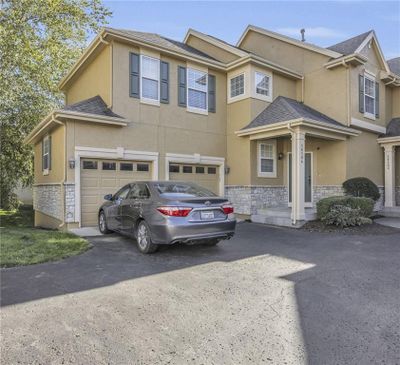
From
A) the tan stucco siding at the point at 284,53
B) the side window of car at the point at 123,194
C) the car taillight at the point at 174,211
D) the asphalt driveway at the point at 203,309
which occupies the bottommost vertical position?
the asphalt driveway at the point at 203,309

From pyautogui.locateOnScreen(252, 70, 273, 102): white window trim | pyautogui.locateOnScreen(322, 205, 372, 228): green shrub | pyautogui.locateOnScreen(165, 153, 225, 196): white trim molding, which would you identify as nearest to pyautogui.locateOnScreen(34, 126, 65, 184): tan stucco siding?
pyautogui.locateOnScreen(165, 153, 225, 196): white trim molding

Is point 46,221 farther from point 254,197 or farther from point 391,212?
point 391,212

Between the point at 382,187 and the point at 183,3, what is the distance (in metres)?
11.8

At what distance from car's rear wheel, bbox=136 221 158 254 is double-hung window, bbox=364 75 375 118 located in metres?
11.6

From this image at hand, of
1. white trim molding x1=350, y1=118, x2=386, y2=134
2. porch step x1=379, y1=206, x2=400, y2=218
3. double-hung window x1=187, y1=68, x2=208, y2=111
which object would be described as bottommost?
porch step x1=379, y1=206, x2=400, y2=218

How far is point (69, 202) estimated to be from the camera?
10.2 meters

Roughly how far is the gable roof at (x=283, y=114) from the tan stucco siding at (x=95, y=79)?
18.2ft

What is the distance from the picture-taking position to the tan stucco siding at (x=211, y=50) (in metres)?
14.1

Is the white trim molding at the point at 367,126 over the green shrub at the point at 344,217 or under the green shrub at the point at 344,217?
over

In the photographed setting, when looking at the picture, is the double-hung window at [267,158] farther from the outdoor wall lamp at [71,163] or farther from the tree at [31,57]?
the tree at [31,57]

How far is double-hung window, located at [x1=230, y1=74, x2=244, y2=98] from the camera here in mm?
13367

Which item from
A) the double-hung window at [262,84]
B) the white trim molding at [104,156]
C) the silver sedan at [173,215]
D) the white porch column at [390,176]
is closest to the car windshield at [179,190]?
the silver sedan at [173,215]

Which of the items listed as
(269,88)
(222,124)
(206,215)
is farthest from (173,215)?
(269,88)

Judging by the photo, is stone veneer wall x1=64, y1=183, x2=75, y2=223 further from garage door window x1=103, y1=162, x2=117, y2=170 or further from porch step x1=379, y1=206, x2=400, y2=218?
porch step x1=379, y1=206, x2=400, y2=218
